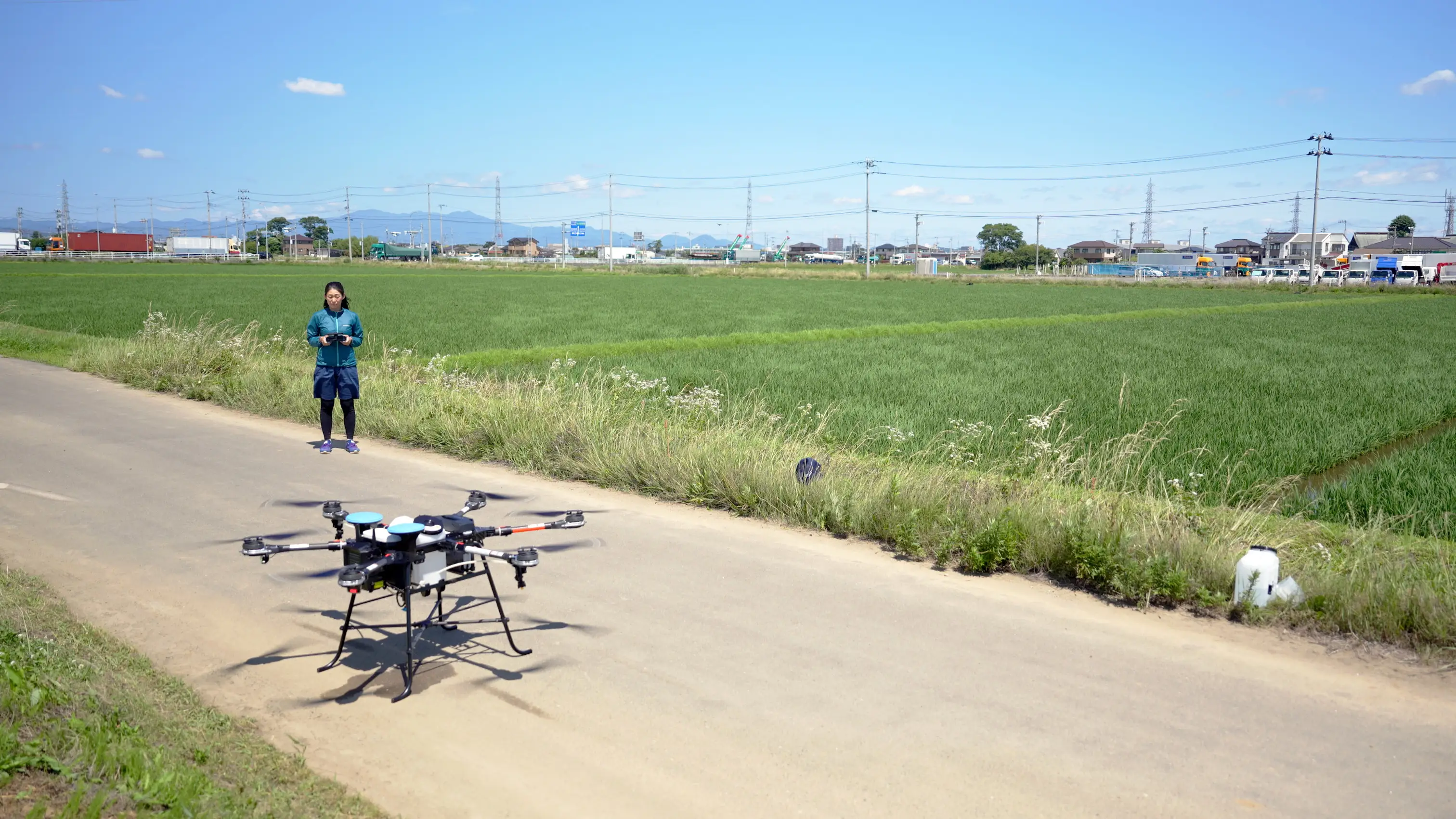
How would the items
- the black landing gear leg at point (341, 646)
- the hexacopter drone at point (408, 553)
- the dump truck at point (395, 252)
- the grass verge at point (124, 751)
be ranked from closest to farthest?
the grass verge at point (124, 751) < the hexacopter drone at point (408, 553) < the black landing gear leg at point (341, 646) < the dump truck at point (395, 252)

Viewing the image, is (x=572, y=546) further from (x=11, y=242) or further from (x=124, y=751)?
(x=11, y=242)

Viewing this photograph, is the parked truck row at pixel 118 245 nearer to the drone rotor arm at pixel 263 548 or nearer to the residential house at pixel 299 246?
the residential house at pixel 299 246

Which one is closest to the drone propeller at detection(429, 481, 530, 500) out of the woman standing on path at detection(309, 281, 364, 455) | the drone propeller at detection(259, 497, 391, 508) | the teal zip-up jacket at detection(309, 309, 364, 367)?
the drone propeller at detection(259, 497, 391, 508)

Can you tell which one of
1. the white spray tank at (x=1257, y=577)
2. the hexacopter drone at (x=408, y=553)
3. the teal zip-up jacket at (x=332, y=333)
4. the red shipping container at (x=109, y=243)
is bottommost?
the white spray tank at (x=1257, y=577)

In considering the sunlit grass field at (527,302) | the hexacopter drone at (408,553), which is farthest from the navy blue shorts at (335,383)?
the sunlit grass field at (527,302)

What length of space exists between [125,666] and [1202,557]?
20.7 ft

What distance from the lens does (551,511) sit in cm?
845

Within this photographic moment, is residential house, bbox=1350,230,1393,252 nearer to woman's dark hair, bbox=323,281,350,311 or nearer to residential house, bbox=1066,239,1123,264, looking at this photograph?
residential house, bbox=1066,239,1123,264

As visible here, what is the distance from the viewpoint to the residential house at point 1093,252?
6708 inches

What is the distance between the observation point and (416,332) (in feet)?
94.3

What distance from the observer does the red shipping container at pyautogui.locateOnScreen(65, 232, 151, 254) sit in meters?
129

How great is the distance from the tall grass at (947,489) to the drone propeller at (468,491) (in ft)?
2.89

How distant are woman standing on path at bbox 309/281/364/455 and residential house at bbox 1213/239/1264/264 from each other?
550 ft

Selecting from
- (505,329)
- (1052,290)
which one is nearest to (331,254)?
(1052,290)
